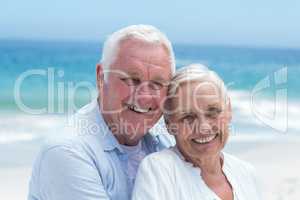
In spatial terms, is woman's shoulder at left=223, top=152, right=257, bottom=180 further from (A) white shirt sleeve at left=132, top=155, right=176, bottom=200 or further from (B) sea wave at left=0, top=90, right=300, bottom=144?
(B) sea wave at left=0, top=90, right=300, bottom=144

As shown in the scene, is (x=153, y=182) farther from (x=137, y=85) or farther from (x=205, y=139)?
(x=137, y=85)

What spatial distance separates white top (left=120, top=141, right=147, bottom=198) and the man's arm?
0.13m

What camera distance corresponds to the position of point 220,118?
1900 millimetres

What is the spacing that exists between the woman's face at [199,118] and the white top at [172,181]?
2.1 inches

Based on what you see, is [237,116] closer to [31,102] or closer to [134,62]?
[31,102]

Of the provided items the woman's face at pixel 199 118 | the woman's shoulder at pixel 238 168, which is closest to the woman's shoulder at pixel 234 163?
the woman's shoulder at pixel 238 168

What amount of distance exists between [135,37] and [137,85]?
14 cm

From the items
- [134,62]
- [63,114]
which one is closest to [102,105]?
[134,62]

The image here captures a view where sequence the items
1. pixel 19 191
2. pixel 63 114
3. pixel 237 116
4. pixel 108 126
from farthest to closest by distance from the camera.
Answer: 1. pixel 237 116
2. pixel 63 114
3. pixel 19 191
4. pixel 108 126

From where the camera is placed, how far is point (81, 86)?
10.6 m

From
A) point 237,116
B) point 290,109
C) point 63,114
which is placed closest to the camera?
point 63,114

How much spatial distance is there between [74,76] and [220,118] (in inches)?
387

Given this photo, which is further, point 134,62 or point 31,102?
point 31,102

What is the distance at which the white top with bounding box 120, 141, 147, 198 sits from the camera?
1.99m
